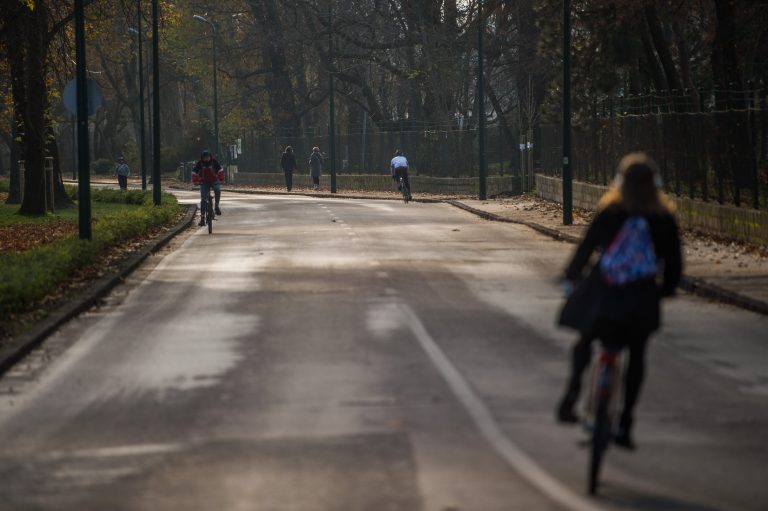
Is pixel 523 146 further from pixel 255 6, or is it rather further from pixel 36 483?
pixel 36 483

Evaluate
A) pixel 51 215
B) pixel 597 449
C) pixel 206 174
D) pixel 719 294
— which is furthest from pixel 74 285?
pixel 51 215

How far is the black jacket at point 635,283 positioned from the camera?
324 inches

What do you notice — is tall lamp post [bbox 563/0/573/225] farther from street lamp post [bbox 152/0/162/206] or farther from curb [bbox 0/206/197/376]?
street lamp post [bbox 152/0/162/206]

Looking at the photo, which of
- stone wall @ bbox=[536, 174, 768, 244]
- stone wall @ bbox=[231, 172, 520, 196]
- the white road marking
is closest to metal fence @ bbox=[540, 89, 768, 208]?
stone wall @ bbox=[536, 174, 768, 244]

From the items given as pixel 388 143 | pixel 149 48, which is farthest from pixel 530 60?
pixel 149 48

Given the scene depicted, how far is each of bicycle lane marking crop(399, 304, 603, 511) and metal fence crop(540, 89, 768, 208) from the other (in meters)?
13.7

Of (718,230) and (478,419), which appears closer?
(478,419)

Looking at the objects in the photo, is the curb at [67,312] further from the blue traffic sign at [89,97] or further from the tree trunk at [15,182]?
the tree trunk at [15,182]

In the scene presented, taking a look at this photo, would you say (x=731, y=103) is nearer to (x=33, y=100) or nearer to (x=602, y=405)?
(x=33, y=100)

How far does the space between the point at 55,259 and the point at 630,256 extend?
46.2ft

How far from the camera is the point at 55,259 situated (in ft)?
69.5

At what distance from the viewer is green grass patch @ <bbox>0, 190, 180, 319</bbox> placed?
1697cm

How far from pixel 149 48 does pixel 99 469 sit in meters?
90.8

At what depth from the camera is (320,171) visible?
72188 millimetres
